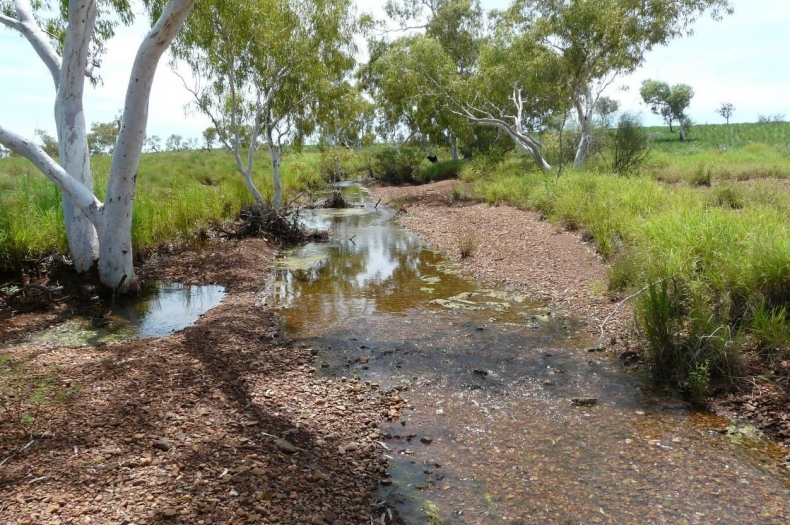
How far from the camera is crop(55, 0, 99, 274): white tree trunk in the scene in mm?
7090

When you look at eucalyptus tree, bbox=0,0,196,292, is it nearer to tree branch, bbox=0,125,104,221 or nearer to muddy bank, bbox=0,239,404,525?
tree branch, bbox=0,125,104,221

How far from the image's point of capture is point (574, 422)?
432cm

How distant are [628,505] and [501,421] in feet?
4.14

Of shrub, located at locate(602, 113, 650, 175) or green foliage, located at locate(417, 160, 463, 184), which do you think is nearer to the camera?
shrub, located at locate(602, 113, 650, 175)

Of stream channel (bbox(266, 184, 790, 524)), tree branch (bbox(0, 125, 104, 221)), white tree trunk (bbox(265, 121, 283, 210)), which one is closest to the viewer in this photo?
stream channel (bbox(266, 184, 790, 524))

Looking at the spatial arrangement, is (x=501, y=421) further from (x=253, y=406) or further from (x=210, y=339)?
(x=210, y=339)

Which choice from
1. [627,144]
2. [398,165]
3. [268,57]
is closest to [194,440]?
[268,57]

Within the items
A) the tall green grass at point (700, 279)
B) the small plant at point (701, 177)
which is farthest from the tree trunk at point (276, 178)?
the small plant at point (701, 177)

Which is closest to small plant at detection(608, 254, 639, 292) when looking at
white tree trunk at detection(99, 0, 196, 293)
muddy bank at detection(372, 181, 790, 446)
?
muddy bank at detection(372, 181, 790, 446)

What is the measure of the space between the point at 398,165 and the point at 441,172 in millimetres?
3199

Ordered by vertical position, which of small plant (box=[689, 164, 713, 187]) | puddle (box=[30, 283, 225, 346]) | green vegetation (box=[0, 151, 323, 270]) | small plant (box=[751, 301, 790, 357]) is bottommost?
puddle (box=[30, 283, 225, 346])

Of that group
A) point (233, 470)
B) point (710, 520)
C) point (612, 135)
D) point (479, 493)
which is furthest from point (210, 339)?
point (612, 135)

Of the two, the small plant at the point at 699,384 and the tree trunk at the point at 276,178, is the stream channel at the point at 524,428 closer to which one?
the small plant at the point at 699,384

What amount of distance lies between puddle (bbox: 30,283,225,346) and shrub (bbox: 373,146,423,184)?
24.3m
